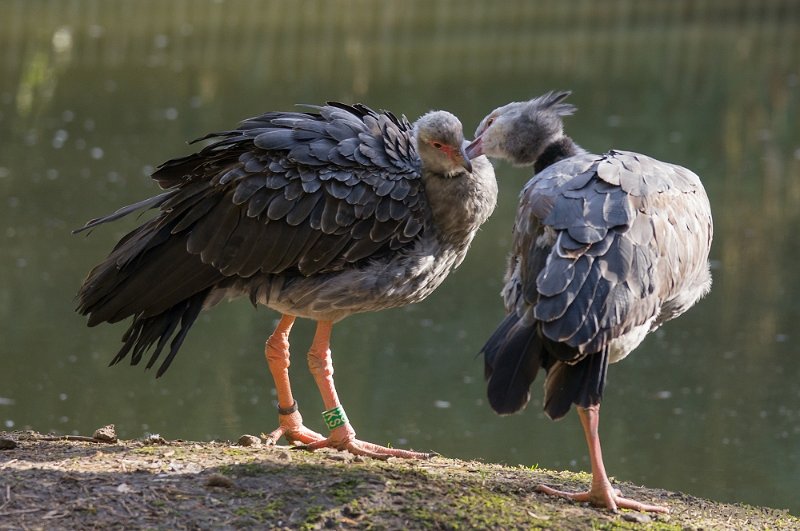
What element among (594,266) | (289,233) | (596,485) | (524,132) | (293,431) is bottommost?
(293,431)

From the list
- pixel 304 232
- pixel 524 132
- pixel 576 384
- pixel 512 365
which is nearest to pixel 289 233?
pixel 304 232

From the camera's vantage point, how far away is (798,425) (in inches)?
313

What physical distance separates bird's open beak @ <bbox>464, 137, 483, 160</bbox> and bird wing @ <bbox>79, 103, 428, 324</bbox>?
33cm

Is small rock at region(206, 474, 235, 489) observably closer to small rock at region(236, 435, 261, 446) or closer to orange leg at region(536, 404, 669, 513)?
small rock at region(236, 435, 261, 446)

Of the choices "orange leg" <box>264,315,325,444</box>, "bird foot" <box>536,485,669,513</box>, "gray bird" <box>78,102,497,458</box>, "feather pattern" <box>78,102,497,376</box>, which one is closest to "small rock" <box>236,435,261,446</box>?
"gray bird" <box>78,102,497,458</box>

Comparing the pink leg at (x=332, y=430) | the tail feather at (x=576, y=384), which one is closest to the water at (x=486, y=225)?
the pink leg at (x=332, y=430)

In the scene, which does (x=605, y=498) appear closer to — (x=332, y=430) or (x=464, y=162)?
(x=332, y=430)

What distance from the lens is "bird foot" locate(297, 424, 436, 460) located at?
5.18 m

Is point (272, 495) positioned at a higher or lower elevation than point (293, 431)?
higher

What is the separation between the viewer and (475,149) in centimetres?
564

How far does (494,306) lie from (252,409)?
2.60m

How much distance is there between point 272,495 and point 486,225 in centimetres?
733

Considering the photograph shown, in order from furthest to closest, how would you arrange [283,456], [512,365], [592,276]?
[283,456] → [592,276] → [512,365]

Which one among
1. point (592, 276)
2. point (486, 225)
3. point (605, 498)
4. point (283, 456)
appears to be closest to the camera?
point (592, 276)
